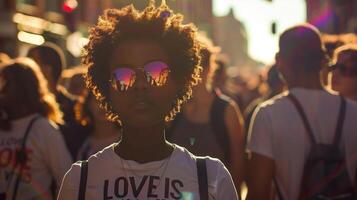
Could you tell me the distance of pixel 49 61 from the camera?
24.4ft

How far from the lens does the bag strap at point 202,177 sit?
3338mm

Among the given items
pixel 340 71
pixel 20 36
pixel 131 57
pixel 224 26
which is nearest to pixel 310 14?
pixel 20 36

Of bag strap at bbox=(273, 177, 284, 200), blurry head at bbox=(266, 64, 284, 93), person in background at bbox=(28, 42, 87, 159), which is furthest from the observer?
blurry head at bbox=(266, 64, 284, 93)

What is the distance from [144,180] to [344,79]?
304 cm

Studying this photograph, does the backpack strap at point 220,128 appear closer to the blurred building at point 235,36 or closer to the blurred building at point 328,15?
the blurred building at point 328,15

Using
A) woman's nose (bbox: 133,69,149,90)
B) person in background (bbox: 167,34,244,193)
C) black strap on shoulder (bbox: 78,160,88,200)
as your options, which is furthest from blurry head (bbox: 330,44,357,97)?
black strap on shoulder (bbox: 78,160,88,200)

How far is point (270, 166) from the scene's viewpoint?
4.89 metres

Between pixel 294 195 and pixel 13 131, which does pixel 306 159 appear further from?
pixel 13 131

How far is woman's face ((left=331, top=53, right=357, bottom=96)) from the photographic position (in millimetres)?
5922

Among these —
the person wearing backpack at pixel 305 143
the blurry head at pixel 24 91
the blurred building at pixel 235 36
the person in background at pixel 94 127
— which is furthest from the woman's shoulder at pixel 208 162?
the blurred building at pixel 235 36

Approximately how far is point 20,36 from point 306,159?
29787 mm

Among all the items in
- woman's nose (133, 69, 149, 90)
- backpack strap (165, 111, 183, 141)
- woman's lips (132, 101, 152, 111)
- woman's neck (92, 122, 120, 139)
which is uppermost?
woman's nose (133, 69, 149, 90)

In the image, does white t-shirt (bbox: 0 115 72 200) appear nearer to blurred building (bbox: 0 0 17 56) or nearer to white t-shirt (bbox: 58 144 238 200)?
white t-shirt (bbox: 58 144 238 200)

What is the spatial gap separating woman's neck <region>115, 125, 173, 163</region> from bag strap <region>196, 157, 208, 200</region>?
141mm
